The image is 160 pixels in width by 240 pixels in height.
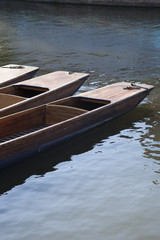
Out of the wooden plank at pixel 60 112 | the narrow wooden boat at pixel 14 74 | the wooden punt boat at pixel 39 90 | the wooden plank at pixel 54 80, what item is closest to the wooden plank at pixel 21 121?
the wooden plank at pixel 60 112

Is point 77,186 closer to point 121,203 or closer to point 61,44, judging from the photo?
point 121,203

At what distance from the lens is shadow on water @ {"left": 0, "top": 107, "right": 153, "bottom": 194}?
697 centimetres

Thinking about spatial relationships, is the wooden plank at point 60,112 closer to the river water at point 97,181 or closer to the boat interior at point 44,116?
the boat interior at point 44,116

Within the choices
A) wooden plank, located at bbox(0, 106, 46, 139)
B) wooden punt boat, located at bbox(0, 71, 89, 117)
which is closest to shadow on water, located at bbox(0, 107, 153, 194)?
wooden plank, located at bbox(0, 106, 46, 139)

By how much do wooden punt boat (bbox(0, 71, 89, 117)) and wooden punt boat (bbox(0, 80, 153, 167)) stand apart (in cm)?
42

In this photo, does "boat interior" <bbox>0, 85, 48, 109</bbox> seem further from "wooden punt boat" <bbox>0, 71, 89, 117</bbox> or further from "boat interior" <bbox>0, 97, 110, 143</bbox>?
"boat interior" <bbox>0, 97, 110, 143</bbox>

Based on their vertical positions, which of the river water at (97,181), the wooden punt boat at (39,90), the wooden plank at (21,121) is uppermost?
the wooden punt boat at (39,90)

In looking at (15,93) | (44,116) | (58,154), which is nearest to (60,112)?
(44,116)

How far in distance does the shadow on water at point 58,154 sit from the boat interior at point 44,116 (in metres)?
0.48

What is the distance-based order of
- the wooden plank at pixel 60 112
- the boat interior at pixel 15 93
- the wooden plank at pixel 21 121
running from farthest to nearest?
the boat interior at pixel 15 93 < the wooden plank at pixel 60 112 < the wooden plank at pixel 21 121

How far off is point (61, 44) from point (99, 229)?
38.1ft

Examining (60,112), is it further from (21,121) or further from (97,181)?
(97,181)

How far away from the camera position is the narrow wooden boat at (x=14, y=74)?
10.1 metres

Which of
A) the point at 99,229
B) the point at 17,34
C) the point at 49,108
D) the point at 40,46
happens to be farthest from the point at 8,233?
the point at 17,34
